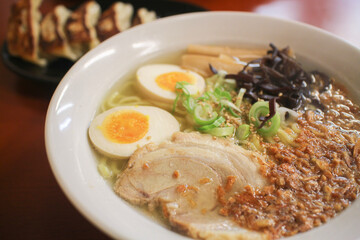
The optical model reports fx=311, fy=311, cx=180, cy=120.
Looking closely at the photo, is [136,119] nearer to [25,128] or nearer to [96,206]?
[96,206]

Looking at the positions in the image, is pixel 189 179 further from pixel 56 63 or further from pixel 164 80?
pixel 56 63

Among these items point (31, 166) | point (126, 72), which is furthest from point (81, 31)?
point (31, 166)

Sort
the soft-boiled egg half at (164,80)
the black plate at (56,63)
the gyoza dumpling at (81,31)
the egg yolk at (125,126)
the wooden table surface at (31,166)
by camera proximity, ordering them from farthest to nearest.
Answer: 1. the gyoza dumpling at (81,31)
2. the black plate at (56,63)
3. the soft-boiled egg half at (164,80)
4. the egg yolk at (125,126)
5. the wooden table surface at (31,166)

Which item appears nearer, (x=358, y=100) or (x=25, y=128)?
(x=358, y=100)

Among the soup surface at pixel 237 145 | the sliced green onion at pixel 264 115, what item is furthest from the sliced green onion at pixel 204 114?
the sliced green onion at pixel 264 115

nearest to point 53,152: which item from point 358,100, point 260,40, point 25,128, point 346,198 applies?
point 25,128

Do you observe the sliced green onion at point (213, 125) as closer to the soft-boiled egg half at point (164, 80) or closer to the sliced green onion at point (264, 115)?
the sliced green onion at point (264, 115)

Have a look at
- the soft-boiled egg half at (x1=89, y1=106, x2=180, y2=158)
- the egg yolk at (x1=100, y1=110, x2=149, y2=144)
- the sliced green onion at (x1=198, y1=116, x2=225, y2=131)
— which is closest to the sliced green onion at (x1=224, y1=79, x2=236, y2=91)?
the sliced green onion at (x1=198, y1=116, x2=225, y2=131)
